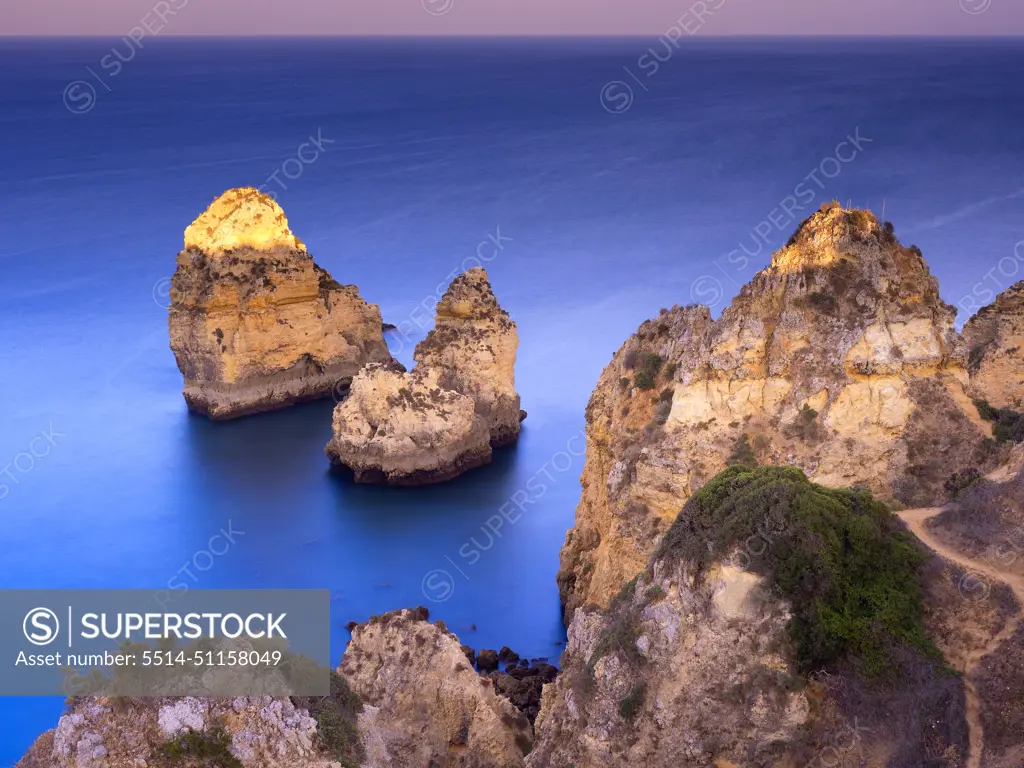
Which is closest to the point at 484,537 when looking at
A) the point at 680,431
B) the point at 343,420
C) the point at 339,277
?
the point at 343,420

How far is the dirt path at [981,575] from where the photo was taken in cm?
1348

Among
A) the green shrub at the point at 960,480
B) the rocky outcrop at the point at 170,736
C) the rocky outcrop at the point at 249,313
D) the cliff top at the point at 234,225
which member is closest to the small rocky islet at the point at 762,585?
the rocky outcrop at the point at 170,736

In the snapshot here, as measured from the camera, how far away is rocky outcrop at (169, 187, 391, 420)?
38.9 metres

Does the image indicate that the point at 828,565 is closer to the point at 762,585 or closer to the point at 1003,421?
the point at 762,585

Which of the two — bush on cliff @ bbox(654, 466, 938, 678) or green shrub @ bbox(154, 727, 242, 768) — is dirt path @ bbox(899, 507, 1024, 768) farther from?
green shrub @ bbox(154, 727, 242, 768)

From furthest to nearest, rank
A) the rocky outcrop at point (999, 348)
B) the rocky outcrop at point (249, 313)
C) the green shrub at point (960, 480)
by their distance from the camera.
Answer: the rocky outcrop at point (249, 313), the rocky outcrop at point (999, 348), the green shrub at point (960, 480)

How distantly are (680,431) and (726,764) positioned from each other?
761 cm

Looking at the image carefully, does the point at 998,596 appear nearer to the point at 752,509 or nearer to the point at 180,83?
the point at 752,509

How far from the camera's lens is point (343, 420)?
34.4 meters

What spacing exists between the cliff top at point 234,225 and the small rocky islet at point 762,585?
18030mm

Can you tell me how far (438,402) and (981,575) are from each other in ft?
67.7

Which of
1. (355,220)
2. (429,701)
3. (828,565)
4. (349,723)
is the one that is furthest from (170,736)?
(355,220)

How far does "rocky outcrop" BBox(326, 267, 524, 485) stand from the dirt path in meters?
18.7

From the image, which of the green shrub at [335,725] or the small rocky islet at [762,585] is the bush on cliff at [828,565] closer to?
the small rocky islet at [762,585]
